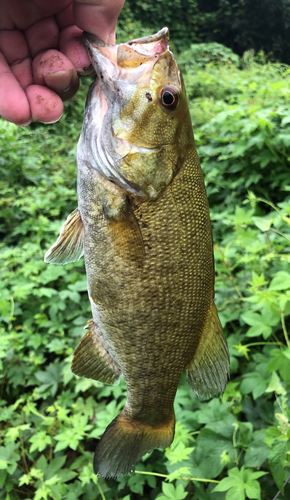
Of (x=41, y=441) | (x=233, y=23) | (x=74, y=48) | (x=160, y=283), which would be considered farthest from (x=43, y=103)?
(x=233, y=23)

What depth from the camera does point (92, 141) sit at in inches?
39.9

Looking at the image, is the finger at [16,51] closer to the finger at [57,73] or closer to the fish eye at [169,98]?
the finger at [57,73]

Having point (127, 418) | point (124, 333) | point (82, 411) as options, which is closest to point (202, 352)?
point (124, 333)

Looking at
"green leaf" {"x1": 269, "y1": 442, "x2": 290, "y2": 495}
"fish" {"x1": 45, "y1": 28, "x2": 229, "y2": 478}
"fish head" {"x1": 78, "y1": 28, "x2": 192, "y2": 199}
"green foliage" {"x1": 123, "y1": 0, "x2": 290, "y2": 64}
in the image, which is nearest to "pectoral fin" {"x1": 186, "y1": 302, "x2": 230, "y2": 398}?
"fish" {"x1": 45, "y1": 28, "x2": 229, "y2": 478}

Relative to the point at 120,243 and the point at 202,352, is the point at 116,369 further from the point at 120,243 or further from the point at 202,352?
the point at 120,243

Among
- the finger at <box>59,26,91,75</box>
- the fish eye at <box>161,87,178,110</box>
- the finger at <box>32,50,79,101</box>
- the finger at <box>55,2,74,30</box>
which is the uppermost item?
the finger at <box>55,2,74,30</box>

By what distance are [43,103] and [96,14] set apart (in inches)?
13.6

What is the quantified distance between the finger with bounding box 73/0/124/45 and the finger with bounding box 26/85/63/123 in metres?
0.26

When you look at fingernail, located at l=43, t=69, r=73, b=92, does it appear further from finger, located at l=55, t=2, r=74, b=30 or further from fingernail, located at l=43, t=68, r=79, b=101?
finger, located at l=55, t=2, r=74, b=30

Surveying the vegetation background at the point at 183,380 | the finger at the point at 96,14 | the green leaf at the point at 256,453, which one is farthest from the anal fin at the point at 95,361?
the finger at the point at 96,14

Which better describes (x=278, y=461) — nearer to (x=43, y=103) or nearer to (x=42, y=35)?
(x=43, y=103)

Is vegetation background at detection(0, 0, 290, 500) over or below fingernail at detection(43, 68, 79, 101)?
below

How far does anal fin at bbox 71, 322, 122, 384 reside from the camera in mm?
1192

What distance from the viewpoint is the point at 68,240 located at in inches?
44.9
